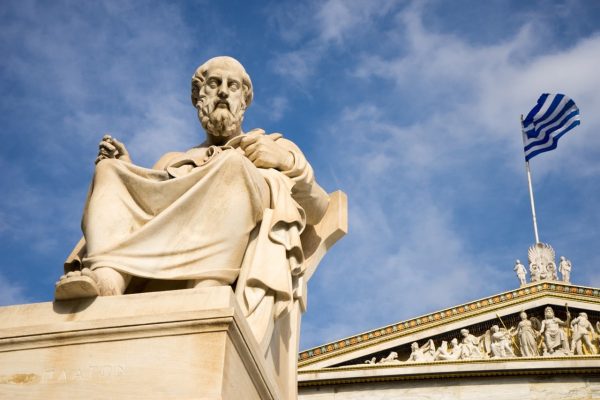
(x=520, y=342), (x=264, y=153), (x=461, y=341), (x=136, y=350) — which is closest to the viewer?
(x=136, y=350)

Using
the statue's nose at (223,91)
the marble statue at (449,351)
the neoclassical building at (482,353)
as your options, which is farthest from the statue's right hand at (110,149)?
the marble statue at (449,351)

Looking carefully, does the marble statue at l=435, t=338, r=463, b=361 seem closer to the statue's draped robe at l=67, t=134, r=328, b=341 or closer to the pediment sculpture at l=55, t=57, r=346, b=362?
the pediment sculpture at l=55, t=57, r=346, b=362

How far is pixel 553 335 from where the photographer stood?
22500 mm

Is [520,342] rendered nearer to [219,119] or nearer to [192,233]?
[219,119]

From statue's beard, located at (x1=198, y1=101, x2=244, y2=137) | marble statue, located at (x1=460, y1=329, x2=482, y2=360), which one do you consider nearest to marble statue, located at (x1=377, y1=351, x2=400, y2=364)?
marble statue, located at (x1=460, y1=329, x2=482, y2=360)

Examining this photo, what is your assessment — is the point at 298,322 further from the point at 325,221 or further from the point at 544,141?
the point at 544,141

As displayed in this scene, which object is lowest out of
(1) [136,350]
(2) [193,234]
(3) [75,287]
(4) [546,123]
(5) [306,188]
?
(1) [136,350]

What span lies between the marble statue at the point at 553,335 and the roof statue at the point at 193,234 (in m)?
19.3

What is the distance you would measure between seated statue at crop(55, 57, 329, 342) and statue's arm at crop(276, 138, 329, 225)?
8.6 inches

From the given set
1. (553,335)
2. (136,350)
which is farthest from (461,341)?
(136,350)

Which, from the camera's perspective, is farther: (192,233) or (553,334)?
(553,334)

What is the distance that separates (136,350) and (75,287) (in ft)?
1.10

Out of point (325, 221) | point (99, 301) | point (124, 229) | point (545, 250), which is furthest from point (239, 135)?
point (545, 250)

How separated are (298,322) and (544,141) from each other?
2271cm
